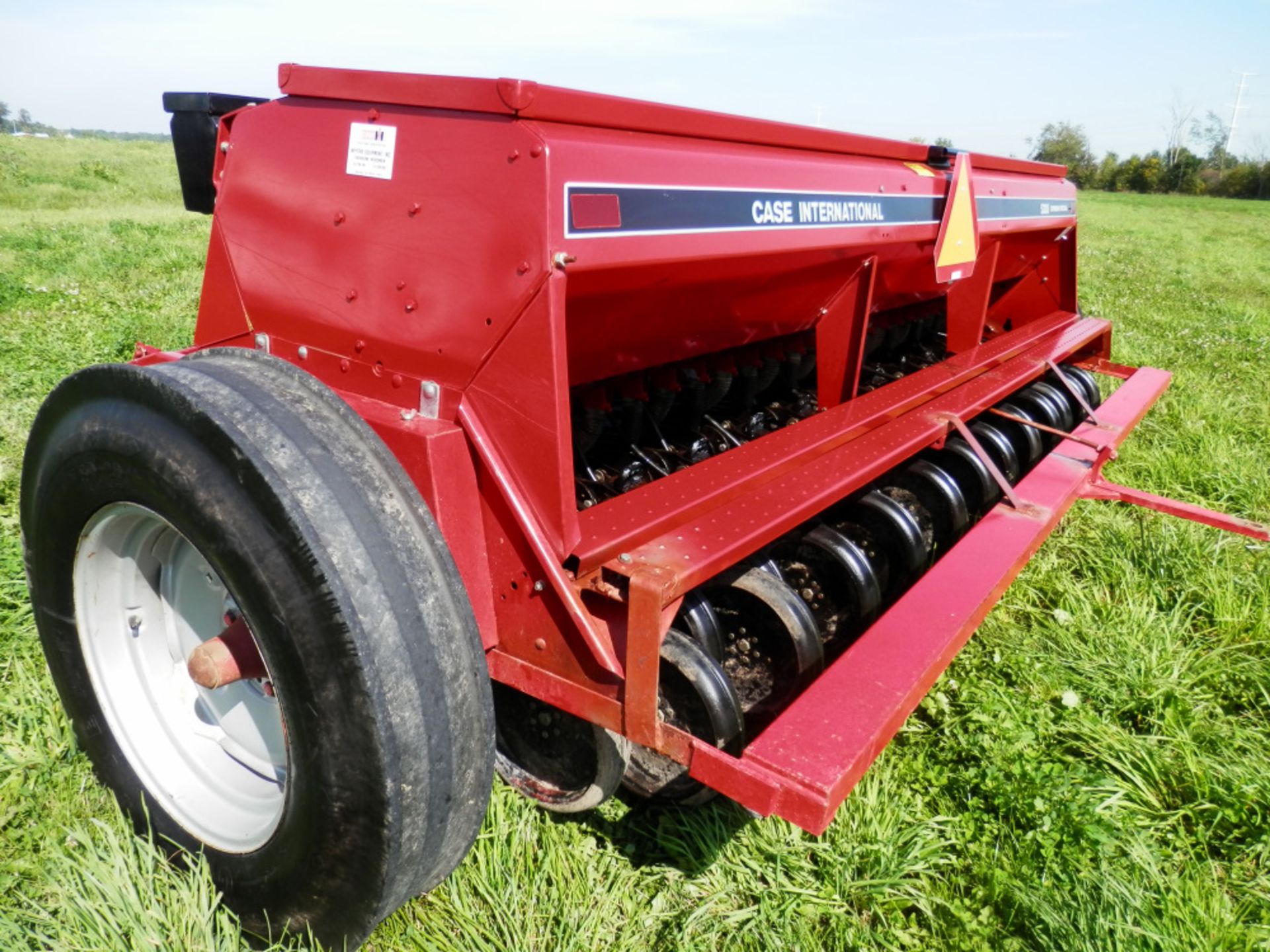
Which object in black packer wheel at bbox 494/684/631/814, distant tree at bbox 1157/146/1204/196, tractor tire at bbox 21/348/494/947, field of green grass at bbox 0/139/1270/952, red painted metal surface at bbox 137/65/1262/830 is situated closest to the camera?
tractor tire at bbox 21/348/494/947

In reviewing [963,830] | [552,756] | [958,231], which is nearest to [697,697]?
[552,756]

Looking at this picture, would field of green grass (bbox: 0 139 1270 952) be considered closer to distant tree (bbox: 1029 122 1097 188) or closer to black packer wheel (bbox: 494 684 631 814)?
black packer wheel (bbox: 494 684 631 814)

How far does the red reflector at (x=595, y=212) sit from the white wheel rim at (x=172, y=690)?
1.06 meters

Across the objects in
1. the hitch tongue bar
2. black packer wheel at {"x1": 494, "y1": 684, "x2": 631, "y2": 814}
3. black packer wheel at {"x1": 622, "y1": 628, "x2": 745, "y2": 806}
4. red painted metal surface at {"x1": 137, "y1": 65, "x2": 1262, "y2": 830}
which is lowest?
black packer wheel at {"x1": 494, "y1": 684, "x2": 631, "y2": 814}

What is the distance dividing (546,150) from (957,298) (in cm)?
265

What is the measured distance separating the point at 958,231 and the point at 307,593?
254 centimetres

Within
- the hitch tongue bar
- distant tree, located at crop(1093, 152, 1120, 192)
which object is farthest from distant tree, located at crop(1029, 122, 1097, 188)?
the hitch tongue bar

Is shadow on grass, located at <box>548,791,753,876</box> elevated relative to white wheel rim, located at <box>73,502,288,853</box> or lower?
lower

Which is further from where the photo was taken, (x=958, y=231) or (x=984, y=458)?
(x=958, y=231)

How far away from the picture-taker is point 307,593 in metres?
1.41

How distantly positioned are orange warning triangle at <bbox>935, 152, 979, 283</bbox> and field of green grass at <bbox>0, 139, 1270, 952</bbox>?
4.06 ft

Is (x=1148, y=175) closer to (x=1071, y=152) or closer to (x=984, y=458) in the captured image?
(x=1071, y=152)

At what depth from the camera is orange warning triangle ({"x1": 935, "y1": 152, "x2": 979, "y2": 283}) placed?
9.73 ft

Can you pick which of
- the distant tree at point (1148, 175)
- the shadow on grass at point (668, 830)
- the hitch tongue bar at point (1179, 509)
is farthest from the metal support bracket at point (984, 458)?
the distant tree at point (1148, 175)
